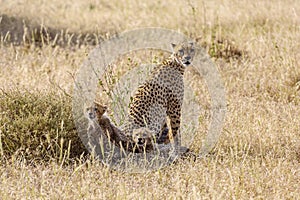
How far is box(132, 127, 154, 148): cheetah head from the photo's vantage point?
12.5ft

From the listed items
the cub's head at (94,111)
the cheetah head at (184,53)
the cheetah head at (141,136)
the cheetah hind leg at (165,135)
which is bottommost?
the cheetah hind leg at (165,135)

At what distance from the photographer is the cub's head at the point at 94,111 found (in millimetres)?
3777

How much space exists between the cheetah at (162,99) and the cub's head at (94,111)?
6.9 inches

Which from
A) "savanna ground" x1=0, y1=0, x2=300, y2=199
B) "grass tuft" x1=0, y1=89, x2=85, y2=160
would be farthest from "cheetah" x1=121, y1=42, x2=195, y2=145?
"grass tuft" x1=0, y1=89, x2=85, y2=160

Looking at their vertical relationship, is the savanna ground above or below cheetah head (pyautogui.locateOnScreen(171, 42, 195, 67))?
below

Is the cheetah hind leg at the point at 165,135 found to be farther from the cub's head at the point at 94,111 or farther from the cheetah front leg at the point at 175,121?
the cub's head at the point at 94,111

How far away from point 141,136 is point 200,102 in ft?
5.37

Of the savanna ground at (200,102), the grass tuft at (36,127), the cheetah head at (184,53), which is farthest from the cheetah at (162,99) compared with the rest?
the grass tuft at (36,127)

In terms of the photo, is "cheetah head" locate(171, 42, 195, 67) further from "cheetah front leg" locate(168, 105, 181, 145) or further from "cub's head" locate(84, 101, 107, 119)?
"cub's head" locate(84, 101, 107, 119)

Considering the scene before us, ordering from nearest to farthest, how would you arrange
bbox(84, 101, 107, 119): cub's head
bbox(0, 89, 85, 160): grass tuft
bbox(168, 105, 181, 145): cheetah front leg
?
1. bbox(84, 101, 107, 119): cub's head
2. bbox(0, 89, 85, 160): grass tuft
3. bbox(168, 105, 181, 145): cheetah front leg

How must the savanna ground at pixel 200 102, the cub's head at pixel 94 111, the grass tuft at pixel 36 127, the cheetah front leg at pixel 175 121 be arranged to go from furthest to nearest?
the cheetah front leg at pixel 175 121, the grass tuft at pixel 36 127, the cub's head at pixel 94 111, the savanna ground at pixel 200 102

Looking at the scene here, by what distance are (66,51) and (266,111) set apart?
2.55 m

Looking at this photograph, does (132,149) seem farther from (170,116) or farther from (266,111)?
(266,111)

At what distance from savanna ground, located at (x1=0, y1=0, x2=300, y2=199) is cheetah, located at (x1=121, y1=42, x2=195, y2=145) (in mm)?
285
